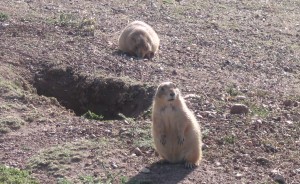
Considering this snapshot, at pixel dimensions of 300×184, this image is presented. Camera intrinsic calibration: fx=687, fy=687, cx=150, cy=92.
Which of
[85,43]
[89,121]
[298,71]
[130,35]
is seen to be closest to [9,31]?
[85,43]

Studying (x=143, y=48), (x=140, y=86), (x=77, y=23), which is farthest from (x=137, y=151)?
(x=77, y=23)

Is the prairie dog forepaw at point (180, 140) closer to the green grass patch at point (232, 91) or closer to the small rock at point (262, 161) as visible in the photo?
the small rock at point (262, 161)

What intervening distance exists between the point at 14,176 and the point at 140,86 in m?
3.53

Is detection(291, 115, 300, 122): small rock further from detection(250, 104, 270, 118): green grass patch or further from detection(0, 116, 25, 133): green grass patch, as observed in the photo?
detection(0, 116, 25, 133): green grass patch

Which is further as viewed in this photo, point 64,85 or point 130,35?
point 130,35

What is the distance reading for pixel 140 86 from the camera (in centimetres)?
1069

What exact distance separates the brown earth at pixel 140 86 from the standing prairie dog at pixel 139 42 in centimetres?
23

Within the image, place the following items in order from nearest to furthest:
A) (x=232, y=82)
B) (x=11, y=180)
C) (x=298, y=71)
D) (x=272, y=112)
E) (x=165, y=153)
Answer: (x=11, y=180), (x=165, y=153), (x=272, y=112), (x=232, y=82), (x=298, y=71)

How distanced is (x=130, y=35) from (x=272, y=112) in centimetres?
403

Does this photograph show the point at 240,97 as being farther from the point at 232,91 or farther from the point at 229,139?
the point at 229,139

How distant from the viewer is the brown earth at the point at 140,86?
8039 mm

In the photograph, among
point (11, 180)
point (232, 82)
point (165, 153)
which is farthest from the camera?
point (232, 82)

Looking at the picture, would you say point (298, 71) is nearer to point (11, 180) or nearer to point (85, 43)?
point (85, 43)

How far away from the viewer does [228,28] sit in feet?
49.4
